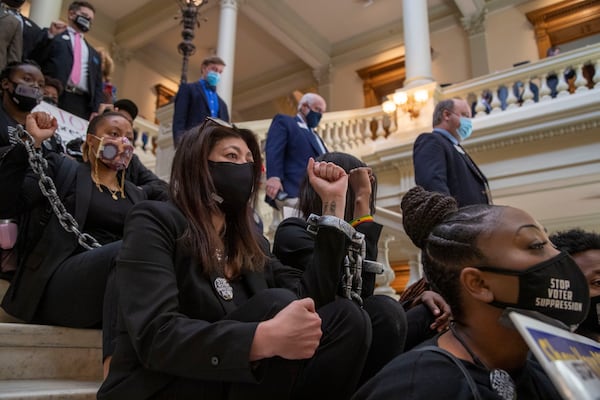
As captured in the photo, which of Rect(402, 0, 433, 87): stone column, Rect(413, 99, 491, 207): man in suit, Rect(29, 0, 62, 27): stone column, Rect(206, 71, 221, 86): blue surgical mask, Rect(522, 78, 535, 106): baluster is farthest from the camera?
Rect(402, 0, 433, 87): stone column

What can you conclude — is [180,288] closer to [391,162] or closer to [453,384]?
[453,384]

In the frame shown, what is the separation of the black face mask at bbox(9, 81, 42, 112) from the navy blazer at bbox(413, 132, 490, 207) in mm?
2144

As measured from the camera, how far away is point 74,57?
404 cm

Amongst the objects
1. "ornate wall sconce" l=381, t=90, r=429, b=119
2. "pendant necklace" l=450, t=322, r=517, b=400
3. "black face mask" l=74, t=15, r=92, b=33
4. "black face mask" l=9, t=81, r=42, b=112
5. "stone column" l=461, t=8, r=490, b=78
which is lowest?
"pendant necklace" l=450, t=322, r=517, b=400

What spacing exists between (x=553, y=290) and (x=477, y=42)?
11165 mm

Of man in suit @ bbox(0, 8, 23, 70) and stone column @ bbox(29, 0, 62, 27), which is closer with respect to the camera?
man in suit @ bbox(0, 8, 23, 70)

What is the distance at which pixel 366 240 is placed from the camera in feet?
5.14

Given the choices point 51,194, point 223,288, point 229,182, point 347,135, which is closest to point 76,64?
point 51,194

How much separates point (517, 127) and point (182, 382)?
6.77 meters

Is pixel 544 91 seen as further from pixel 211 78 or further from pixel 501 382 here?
pixel 501 382

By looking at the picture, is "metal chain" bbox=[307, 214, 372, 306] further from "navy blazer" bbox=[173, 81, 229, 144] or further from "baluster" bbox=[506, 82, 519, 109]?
"baluster" bbox=[506, 82, 519, 109]

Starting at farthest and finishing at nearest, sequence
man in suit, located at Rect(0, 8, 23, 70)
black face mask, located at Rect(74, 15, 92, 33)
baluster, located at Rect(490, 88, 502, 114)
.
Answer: baluster, located at Rect(490, 88, 502, 114)
black face mask, located at Rect(74, 15, 92, 33)
man in suit, located at Rect(0, 8, 23, 70)

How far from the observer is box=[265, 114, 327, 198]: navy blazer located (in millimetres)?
3588

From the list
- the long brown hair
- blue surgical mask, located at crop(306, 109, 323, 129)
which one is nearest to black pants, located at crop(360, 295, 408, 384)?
the long brown hair
